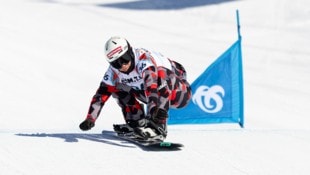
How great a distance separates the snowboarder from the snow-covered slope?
0.76 ft

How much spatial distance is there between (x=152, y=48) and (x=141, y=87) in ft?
24.8

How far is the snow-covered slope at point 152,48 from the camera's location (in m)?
4.89

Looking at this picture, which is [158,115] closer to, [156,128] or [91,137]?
[156,128]

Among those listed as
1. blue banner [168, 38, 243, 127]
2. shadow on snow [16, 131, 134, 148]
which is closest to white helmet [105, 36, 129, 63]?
shadow on snow [16, 131, 134, 148]

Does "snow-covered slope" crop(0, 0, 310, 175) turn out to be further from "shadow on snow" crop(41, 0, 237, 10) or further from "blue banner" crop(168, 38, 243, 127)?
"blue banner" crop(168, 38, 243, 127)

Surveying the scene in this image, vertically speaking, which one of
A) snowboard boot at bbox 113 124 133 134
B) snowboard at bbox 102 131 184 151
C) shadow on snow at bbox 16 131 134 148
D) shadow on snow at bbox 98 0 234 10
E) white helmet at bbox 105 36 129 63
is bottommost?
snowboard at bbox 102 131 184 151

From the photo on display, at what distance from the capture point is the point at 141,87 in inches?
218

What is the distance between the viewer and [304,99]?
32.9 ft

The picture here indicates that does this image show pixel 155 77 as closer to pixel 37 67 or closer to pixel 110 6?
pixel 37 67

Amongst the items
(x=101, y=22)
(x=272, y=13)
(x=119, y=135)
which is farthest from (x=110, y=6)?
(x=119, y=135)

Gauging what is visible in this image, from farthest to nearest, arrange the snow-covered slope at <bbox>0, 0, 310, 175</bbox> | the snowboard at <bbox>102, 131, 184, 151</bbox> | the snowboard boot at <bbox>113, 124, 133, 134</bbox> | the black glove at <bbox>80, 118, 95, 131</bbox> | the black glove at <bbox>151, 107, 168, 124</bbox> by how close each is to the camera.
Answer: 1. the snowboard boot at <bbox>113, 124, 133, 134</bbox>
2. the black glove at <bbox>80, 118, 95, 131</bbox>
3. the snowboard at <bbox>102, 131, 184, 151</bbox>
4. the black glove at <bbox>151, 107, 168, 124</bbox>
5. the snow-covered slope at <bbox>0, 0, 310, 175</bbox>

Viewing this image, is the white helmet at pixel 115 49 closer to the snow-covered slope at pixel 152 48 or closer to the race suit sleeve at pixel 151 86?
the race suit sleeve at pixel 151 86

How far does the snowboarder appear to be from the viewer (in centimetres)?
512

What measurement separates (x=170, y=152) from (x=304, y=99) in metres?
5.36
